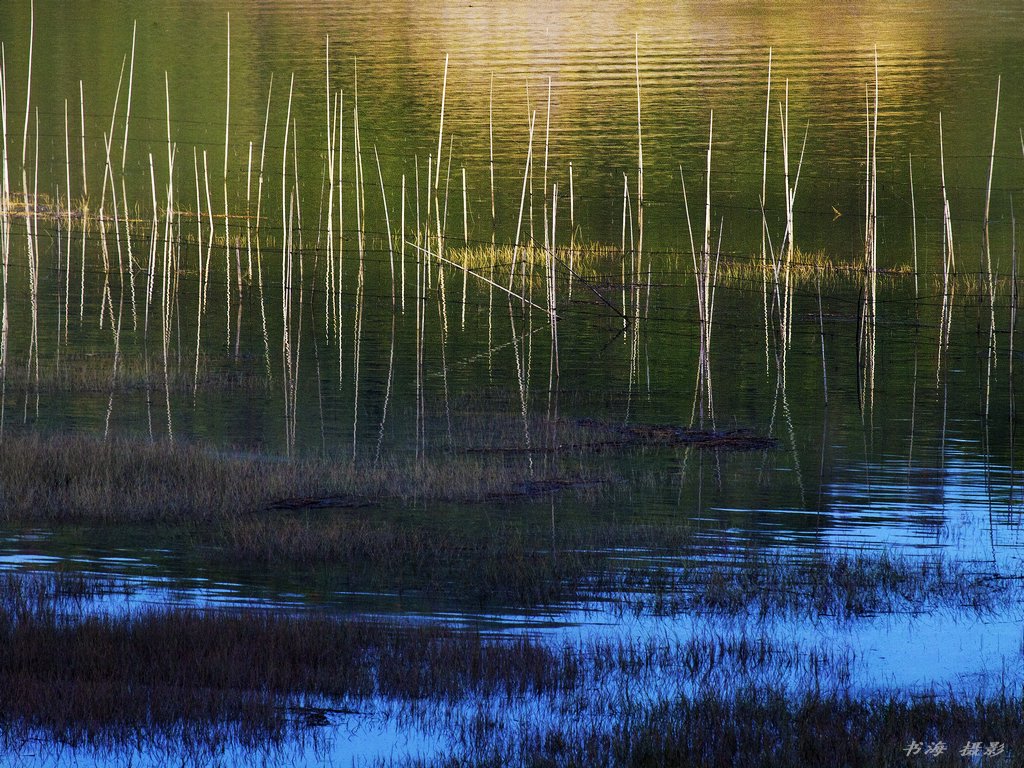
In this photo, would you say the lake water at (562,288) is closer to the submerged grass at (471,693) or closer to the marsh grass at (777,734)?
the submerged grass at (471,693)

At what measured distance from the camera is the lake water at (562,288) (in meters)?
15.8

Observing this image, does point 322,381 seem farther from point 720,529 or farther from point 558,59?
point 558,59

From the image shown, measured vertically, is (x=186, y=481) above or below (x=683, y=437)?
below

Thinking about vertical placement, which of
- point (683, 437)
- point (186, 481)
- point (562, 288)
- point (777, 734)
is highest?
point (562, 288)

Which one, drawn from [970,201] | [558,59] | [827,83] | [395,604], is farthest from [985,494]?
[558,59]

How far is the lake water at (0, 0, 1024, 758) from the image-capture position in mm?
15773

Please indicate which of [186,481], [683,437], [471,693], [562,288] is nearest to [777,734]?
[471,693]

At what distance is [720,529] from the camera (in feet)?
49.0

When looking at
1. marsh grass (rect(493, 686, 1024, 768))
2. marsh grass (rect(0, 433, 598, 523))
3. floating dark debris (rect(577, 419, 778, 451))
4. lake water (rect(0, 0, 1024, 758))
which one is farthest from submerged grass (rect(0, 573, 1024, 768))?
floating dark debris (rect(577, 419, 778, 451))

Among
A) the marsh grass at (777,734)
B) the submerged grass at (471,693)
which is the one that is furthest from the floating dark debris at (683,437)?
the marsh grass at (777,734)

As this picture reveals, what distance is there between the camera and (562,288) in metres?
35.8

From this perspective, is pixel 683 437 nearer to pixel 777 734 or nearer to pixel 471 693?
pixel 471 693

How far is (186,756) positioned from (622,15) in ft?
303

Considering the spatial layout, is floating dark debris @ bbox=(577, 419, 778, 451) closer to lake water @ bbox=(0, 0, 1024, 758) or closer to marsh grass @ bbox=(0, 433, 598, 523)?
lake water @ bbox=(0, 0, 1024, 758)
